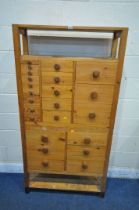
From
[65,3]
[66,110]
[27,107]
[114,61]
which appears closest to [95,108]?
[66,110]

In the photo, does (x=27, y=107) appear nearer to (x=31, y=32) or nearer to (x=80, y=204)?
(x=31, y=32)

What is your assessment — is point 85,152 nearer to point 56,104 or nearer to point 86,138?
point 86,138

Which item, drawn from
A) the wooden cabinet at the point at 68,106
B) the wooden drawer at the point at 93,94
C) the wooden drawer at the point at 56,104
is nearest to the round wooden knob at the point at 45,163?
the wooden cabinet at the point at 68,106

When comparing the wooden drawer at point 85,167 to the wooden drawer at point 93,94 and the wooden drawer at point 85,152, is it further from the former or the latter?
the wooden drawer at point 93,94

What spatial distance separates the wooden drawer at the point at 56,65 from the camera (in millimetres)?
1196

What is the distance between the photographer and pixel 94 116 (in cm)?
134

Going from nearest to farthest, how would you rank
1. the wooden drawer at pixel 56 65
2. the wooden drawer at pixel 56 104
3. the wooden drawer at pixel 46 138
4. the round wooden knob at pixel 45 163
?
the wooden drawer at pixel 56 65 → the wooden drawer at pixel 56 104 → the wooden drawer at pixel 46 138 → the round wooden knob at pixel 45 163

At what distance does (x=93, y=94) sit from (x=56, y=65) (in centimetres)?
34

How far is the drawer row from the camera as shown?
1.41 meters

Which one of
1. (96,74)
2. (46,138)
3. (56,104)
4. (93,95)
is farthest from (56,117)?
(96,74)

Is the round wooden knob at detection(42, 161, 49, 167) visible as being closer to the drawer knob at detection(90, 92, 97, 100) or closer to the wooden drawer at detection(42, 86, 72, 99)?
the wooden drawer at detection(42, 86, 72, 99)

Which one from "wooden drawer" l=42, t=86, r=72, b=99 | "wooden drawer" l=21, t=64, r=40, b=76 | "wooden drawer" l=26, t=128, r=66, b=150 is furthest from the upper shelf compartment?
"wooden drawer" l=26, t=128, r=66, b=150

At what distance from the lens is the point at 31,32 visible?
146 centimetres

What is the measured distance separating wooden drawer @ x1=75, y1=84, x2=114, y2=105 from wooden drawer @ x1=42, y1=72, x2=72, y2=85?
0.08 metres
